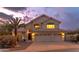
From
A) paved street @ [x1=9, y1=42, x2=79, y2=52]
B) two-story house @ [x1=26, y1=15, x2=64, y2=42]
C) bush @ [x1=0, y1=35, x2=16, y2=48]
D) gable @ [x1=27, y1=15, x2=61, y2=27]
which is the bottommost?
paved street @ [x1=9, y1=42, x2=79, y2=52]

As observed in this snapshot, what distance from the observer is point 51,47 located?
193 inches

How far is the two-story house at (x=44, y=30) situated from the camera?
4934 mm

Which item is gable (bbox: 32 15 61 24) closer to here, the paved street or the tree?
the tree

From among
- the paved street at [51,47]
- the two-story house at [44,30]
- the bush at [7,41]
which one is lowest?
the paved street at [51,47]

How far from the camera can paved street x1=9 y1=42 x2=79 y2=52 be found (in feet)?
16.1

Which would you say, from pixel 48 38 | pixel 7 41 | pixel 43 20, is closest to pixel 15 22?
pixel 7 41

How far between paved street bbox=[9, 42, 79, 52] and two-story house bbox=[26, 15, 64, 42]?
9 cm

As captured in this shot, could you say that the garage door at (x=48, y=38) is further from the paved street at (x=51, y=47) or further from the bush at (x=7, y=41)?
the bush at (x=7, y=41)

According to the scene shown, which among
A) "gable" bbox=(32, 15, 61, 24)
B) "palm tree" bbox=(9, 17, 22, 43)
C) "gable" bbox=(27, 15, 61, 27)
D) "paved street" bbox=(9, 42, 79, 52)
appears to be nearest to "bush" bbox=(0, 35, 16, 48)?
"palm tree" bbox=(9, 17, 22, 43)

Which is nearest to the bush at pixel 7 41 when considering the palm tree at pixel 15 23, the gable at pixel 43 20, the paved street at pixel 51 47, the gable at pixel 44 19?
the palm tree at pixel 15 23

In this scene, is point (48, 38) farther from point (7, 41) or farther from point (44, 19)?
point (7, 41)

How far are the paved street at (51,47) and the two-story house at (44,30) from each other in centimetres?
9
